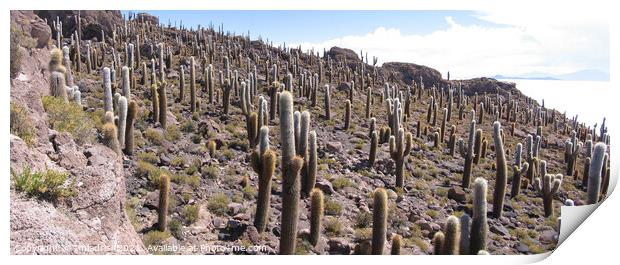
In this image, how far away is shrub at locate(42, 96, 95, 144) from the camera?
8809 mm

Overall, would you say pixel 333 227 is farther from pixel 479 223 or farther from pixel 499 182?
pixel 499 182

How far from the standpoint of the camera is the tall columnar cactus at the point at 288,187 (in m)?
8.42

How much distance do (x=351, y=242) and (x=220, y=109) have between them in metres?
11.0

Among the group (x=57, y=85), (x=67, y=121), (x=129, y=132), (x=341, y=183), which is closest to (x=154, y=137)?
(x=129, y=132)

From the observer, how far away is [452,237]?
743 centimetres

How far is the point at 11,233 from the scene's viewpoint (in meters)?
6.82

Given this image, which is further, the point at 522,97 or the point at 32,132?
the point at 522,97

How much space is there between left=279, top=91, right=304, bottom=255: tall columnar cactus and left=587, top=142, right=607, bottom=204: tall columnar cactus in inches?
241

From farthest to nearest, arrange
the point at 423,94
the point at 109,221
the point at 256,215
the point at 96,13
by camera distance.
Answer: the point at 423,94
the point at 96,13
the point at 256,215
the point at 109,221

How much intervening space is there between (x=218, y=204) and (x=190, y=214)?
0.96 meters

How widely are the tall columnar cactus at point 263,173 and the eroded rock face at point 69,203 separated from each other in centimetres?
244
